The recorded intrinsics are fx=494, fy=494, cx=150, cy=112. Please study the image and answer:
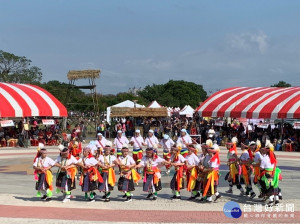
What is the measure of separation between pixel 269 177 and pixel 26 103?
1057 inches

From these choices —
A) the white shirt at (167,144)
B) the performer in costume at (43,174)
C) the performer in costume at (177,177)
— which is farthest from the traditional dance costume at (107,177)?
the white shirt at (167,144)

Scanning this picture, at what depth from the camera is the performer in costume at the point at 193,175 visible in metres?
14.3

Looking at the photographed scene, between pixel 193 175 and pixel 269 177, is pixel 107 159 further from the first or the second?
pixel 269 177

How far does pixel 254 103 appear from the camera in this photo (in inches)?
1431

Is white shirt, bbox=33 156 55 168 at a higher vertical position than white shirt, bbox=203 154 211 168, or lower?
lower

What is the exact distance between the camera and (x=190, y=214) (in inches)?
495

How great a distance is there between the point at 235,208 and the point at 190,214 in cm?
135

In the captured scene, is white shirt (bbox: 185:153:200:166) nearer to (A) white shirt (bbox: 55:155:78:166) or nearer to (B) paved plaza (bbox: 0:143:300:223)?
(B) paved plaza (bbox: 0:143:300:223)

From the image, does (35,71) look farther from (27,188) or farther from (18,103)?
(27,188)

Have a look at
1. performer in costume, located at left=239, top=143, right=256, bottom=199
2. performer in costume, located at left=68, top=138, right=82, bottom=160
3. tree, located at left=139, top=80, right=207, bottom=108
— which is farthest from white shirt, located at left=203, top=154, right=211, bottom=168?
tree, located at left=139, top=80, right=207, bottom=108

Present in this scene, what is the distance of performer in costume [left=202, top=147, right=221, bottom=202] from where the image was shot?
13922mm

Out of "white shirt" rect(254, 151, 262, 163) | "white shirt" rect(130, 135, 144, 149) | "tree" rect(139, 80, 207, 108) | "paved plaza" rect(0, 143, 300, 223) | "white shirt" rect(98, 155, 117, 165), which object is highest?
"tree" rect(139, 80, 207, 108)

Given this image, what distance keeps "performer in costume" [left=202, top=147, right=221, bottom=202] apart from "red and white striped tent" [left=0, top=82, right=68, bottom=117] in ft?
77.1

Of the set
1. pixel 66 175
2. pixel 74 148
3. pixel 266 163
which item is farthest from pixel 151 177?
pixel 74 148
